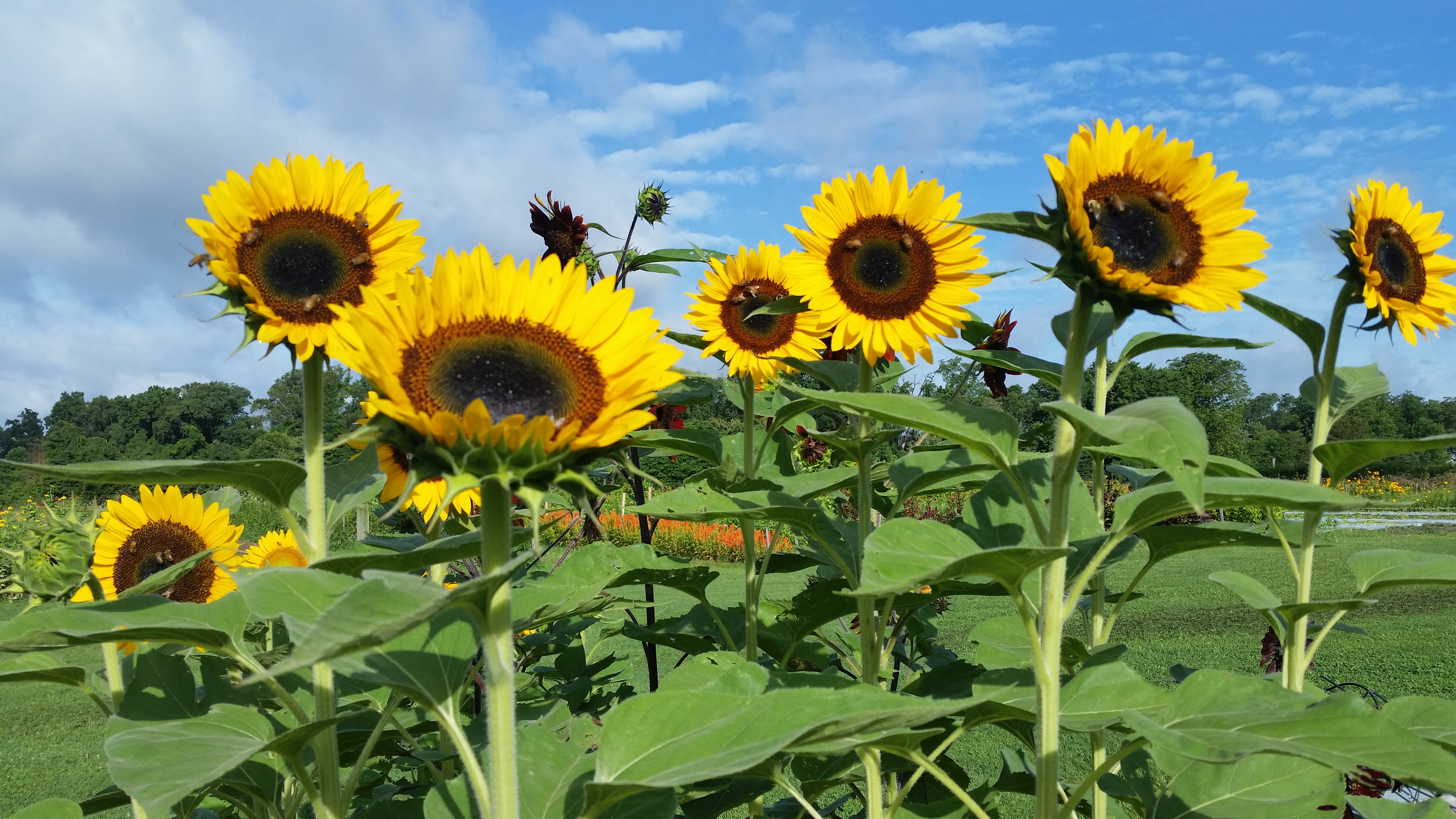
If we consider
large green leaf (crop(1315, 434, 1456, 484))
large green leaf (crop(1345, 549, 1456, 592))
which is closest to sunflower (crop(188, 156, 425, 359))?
large green leaf (crop(1315, 434, 1456, 484))

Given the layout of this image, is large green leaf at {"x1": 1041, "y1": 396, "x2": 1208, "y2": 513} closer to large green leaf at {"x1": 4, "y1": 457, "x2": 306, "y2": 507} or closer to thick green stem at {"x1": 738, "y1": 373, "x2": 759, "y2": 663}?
thick green stem at {"x1": 738, "y1": 373, "x2": 759, "y2": 663}

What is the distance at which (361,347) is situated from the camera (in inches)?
40.9

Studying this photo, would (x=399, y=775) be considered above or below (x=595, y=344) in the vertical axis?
below

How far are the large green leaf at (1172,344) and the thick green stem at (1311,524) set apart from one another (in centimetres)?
17

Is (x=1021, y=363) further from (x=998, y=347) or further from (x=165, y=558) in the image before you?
(x=165, y=558)

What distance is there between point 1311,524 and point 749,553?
1.29 meters

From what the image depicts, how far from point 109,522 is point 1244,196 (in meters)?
2.72

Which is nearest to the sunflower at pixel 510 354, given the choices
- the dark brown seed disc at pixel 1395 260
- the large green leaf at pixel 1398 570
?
the large green leaf at pixel 1398 570

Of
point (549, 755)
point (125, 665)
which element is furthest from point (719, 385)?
point (125, 665)

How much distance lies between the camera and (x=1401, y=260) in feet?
6.15

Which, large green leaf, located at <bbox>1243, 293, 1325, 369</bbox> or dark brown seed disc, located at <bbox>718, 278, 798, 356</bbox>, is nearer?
large green leaf, located at <bbox>1243, 293, 1325, 369</bbox>

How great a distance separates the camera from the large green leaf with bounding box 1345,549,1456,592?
5.23ft

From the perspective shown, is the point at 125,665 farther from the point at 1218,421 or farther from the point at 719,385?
the point at 1218,421

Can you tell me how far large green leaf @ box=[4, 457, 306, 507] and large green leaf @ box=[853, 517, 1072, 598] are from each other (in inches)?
37.0
